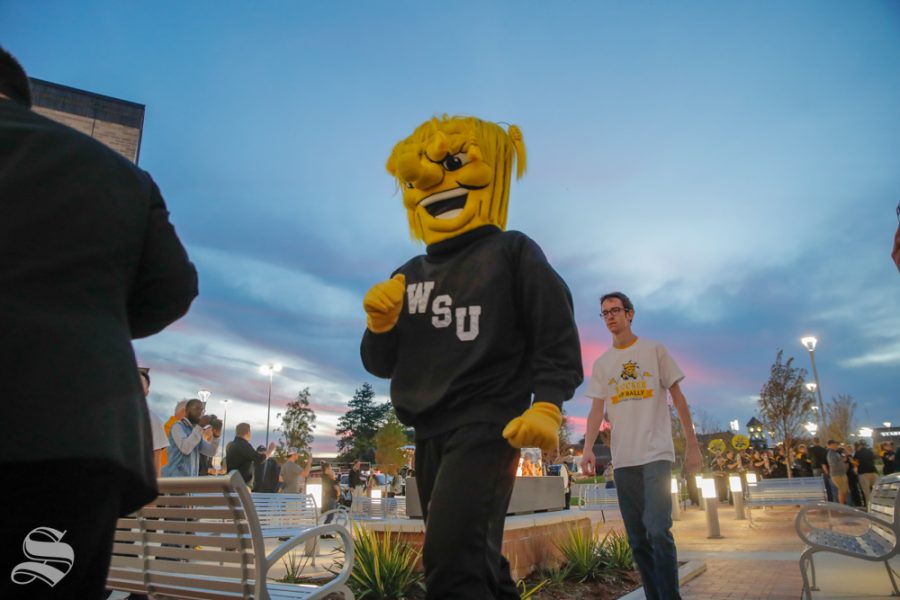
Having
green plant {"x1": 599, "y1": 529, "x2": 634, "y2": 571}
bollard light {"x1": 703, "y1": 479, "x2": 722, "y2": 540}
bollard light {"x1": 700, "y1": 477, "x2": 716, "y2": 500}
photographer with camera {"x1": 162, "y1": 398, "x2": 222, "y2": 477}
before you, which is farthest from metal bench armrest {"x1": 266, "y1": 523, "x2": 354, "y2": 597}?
bollard light {"x1": 700, "y1": 477, "x2": 716, "y2": 500}

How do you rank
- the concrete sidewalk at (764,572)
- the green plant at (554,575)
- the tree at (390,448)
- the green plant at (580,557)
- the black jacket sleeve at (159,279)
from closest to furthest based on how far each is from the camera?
the black jacket sleeve at (159,279) < the concrete sidewalk at (764,572) < the green plant at (554,575) < the green plant at (580,557) < the tree at (390,448)

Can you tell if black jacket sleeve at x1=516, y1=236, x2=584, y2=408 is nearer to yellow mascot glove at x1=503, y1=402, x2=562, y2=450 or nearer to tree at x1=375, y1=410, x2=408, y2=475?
yellow mascot glove at x1=503, y1=402, x2=562, y2=450

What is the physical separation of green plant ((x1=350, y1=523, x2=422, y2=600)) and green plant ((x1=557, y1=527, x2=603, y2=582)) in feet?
5.01

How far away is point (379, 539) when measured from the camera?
5.38 m

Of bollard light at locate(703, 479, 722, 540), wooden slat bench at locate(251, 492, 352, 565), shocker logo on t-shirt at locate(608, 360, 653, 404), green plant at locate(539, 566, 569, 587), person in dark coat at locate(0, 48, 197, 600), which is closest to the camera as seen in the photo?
person in dark coat at locate(0, 48, 197, 600)

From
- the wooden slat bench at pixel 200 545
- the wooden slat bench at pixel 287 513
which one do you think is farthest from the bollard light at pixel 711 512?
the wooden slat bench at pixel 200 545

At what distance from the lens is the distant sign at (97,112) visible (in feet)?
65.0

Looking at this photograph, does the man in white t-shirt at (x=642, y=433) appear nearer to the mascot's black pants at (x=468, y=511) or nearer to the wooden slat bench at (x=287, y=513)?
the mascot's black pants at (x=468, y=511)

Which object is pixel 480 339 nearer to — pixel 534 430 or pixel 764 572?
pixel 534 430

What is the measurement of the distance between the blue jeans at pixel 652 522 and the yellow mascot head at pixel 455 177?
2.03 metres

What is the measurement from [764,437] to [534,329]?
30.3 metres

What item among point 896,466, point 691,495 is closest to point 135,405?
point 896,466

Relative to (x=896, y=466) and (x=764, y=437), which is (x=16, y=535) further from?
(x=764, y=437)

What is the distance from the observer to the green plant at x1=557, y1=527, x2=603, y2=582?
562cm
